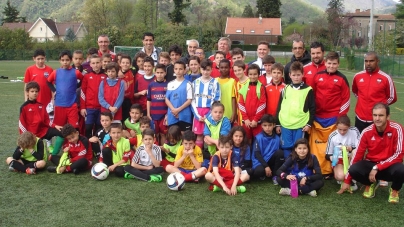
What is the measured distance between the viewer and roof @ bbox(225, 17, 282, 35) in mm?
61188

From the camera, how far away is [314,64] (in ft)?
19.2

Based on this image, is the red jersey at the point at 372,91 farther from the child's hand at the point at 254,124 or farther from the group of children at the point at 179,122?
the child's hand at the point at 254,124

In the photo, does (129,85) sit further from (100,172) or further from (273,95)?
(273,95)

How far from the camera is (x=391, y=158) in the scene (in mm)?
4668

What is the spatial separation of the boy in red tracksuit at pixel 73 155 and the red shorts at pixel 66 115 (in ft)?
2.09

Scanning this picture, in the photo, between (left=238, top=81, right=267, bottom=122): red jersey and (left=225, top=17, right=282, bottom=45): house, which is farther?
(left=225, top=17, right=282, bottom=45): house

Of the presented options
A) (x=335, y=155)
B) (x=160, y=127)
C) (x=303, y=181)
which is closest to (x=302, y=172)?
(x=303, y=181)

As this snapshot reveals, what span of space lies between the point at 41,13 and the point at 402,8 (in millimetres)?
107413

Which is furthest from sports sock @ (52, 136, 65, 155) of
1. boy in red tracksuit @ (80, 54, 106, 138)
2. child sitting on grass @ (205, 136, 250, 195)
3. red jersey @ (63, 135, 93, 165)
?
child sitting on grass @ (205, 136, 250, 195)

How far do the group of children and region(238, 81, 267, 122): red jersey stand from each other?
0.04 feet

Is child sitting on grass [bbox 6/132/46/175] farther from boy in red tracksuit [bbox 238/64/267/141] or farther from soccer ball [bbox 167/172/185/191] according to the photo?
boy in red tracksuit [bbox 238/64/267/141]

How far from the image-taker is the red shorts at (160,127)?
6.40 metres

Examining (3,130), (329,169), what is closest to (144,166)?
(329,169)

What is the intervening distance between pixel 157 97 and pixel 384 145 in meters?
3.17
